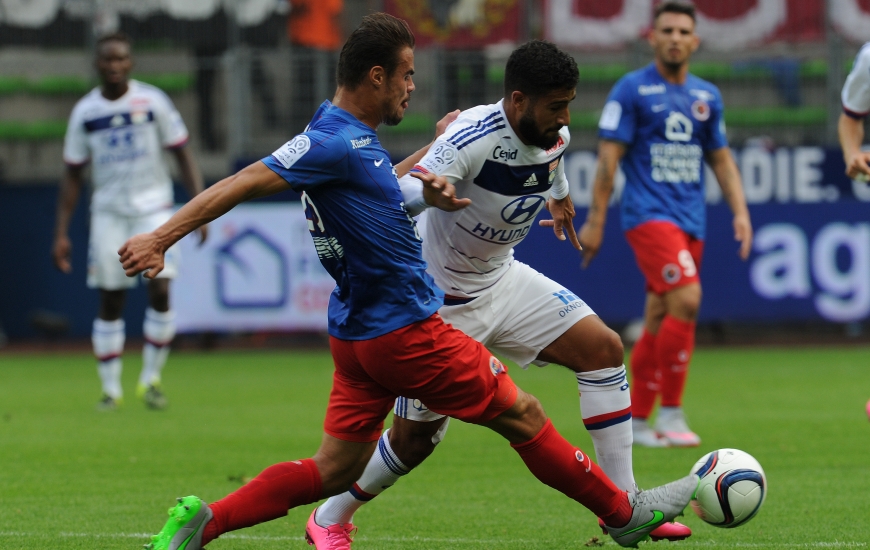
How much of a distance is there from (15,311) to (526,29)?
24.4 feet

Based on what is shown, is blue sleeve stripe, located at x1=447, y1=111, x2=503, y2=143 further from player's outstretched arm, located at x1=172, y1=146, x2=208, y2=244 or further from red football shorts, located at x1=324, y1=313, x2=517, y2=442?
player's outstretched arm, located at x1=172, y1=146, x2=208, y2=244

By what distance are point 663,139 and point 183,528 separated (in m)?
4.70

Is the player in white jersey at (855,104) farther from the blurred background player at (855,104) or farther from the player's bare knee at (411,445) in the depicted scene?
the player's bare knee at (411,445)

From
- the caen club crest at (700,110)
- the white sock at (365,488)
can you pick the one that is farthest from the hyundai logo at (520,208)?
the caen club crest at (700,110)

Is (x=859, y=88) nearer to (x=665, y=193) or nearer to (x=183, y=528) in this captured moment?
(x=665, y=193)

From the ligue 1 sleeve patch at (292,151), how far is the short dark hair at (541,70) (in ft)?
3.05

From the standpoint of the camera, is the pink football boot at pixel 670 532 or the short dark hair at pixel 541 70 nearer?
the short dark hair at pixel 541 70

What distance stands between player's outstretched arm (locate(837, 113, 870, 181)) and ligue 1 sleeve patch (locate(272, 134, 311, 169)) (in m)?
3.31

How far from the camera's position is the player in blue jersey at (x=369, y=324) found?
4.27 metres

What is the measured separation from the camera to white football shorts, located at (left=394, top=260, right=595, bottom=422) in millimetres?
5078

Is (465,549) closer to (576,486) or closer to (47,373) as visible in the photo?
(576,486)

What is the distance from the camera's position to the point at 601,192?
7926mm

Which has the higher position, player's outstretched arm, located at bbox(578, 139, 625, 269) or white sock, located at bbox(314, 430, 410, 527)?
player's outstretched arm, located at bbox(578, 139, 625, 269)

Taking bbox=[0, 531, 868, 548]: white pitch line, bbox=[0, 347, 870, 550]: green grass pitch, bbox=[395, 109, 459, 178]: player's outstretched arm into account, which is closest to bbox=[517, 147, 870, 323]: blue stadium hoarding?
bbox=[0, 347, 870, 550]: green grass pitch
